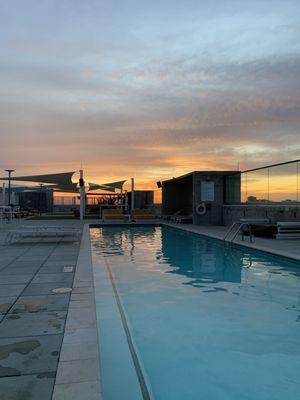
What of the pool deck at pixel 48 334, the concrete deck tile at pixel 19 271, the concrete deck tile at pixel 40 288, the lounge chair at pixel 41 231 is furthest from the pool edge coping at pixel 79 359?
the lounge chair at pixel 41 231

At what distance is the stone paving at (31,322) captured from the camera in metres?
Answer: 2.38

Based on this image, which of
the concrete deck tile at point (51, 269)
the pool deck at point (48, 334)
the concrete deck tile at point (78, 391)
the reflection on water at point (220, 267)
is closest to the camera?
the concrete deck tile at point (78, 391)

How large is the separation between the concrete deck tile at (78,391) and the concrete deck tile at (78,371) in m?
0.06

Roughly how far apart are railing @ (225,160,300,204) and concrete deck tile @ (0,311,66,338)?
366 inches

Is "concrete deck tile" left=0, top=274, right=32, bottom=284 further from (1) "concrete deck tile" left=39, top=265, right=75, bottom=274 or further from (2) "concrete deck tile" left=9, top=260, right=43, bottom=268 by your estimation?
(2) "concrete deck tile" left=9, top=260, right=43, bottom=268

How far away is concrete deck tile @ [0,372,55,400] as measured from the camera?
7.20 feet

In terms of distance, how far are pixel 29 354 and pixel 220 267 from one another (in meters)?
5.20

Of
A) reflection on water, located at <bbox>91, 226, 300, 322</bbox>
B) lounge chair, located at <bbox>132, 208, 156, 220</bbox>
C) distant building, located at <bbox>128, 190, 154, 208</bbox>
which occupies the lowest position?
reflection on water, located at <bbox>91, 226, 300, 322</bbox>

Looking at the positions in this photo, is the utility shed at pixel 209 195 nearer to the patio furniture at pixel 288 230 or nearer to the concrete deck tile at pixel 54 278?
the patio furniture at pixel 288 230

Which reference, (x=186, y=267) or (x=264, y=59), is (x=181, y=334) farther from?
(x=264, y=59)

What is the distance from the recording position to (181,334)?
12.5 feet

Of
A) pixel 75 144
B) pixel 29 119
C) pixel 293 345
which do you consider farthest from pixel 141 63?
pixel 293 345

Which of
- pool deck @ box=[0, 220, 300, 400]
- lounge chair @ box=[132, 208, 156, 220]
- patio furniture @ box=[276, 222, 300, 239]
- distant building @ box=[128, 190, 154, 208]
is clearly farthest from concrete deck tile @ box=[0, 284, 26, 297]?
distant building @ box=[128, 190, 154, 208]

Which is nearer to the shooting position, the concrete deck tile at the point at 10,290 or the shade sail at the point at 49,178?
the concrete deck tile at the point at 10,290
